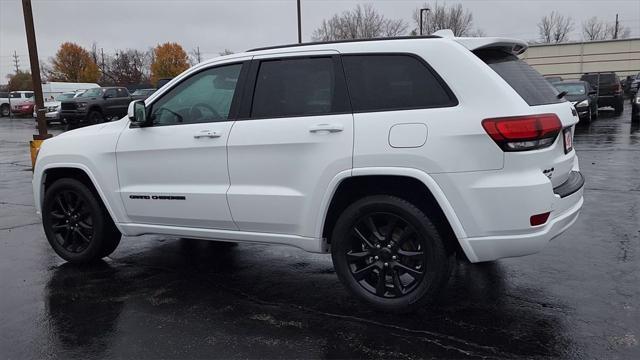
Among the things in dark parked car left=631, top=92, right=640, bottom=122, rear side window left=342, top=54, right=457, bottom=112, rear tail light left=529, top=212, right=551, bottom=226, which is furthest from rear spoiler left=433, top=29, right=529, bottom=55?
dark parked car left=631, top=92, right=640, bottom=122

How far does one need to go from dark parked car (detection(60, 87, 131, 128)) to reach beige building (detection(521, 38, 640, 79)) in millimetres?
27351

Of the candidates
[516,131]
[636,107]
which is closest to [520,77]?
[516,131]

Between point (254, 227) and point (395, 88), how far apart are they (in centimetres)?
154

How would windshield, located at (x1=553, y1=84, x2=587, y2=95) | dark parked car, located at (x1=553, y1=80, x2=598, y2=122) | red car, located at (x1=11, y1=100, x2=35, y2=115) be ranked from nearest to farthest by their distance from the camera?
dark parked car, located at (x1=553, y1=80, x2=598, y2=122), windshield, located at (x1=553, y1=84, x2=587, y2=95), red car, located at (x1=11, y1=100, x2=35, y2=115)

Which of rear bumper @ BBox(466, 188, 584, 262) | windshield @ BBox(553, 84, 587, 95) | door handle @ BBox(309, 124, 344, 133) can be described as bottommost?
rear bumper @ BBox(466, 188, 584, 262)

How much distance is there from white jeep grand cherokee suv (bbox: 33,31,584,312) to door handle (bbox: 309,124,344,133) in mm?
10

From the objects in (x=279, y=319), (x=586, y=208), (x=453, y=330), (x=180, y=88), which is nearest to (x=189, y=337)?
(x=279, y=319)

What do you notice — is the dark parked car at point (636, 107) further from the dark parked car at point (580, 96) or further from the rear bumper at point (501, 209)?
the rear bumper at point (501, 209)

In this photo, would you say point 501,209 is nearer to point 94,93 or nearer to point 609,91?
point 609,91

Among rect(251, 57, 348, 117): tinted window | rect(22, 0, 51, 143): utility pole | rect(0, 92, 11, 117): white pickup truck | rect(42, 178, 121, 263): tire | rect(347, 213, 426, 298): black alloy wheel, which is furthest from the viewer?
rect(0, 92, 11, 117): white pickup truck

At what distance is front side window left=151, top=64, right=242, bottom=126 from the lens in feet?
15.0

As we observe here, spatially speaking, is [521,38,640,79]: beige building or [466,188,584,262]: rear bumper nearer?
[466,188,584,262]: rear bumper

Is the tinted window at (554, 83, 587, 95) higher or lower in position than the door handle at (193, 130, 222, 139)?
lower

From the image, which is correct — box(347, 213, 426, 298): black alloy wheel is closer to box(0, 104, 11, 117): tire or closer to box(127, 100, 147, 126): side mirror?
box(127, 100, 147, 126): side mirror
